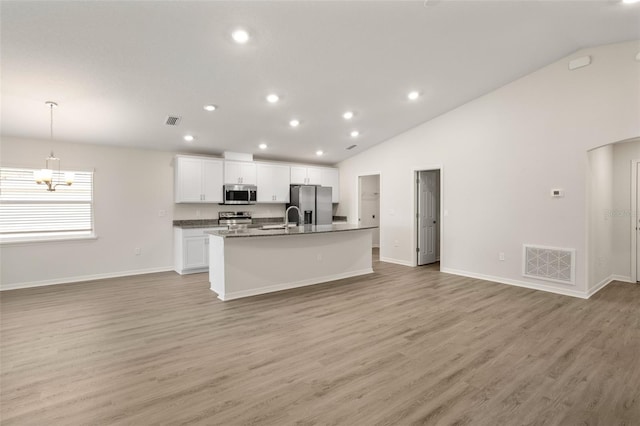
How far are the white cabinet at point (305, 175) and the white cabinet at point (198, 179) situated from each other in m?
1.78

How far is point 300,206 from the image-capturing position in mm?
7152

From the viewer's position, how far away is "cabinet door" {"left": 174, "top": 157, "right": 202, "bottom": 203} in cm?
600

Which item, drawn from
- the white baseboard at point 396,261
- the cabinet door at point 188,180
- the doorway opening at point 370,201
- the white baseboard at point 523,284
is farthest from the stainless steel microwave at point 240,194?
the white baseboard at point 523,284

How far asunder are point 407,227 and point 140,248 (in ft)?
17.7

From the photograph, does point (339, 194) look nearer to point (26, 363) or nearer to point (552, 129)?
point (552, 129)

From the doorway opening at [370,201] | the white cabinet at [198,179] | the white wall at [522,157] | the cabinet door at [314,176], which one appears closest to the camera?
the white wall at [522,157]

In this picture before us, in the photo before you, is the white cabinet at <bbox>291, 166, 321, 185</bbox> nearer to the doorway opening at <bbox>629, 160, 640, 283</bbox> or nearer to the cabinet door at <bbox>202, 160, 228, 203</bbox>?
the cabinet door at <bbox>202, 160, 228, 203</bbox>

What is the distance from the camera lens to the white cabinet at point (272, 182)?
7.01 metres

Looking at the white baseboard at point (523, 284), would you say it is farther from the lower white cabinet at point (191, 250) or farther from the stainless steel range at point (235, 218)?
the lower white cabinet at point (191, 250)

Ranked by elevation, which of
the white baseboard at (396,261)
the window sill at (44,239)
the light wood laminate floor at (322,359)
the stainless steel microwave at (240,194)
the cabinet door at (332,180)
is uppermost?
the cabinet door at (332,180)

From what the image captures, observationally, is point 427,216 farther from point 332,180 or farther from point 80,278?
point 80,278

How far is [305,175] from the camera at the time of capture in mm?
7707

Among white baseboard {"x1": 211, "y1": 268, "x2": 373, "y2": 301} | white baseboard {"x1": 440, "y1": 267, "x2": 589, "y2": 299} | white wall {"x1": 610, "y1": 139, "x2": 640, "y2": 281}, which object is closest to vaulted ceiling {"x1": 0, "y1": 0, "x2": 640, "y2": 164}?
white wall {"x1": 610, "y1": 139, "x2": 640, "y2": 281}

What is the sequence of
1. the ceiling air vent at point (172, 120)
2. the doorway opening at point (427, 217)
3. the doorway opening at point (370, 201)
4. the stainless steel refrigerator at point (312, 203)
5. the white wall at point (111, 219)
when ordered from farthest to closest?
the doorway opening at point (370, 201) < the stainless steel refrigerator at point (312, 203) < the doorway opening at point (427, 217) < the white wall at point (111, 219) < the ceiling air vent at point (172, 120)
